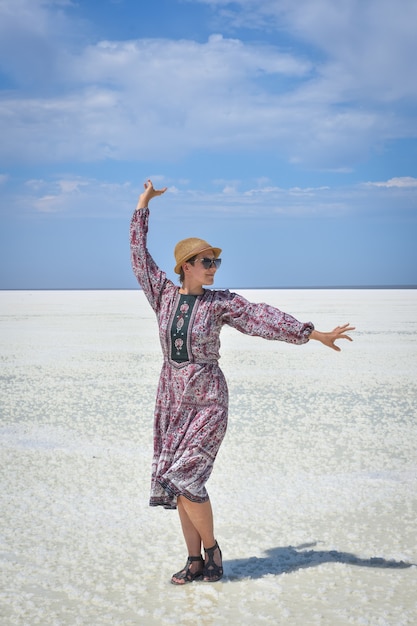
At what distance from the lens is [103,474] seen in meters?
5.65

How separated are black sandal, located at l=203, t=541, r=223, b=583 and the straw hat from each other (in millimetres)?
1357

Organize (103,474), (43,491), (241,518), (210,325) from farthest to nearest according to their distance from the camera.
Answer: (103,474) < (43,491) < (241,518) < (210,325)

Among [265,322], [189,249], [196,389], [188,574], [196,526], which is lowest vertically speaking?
[188,574]

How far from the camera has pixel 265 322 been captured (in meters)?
3.56

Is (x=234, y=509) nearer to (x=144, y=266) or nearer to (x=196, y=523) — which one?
(x=196, y=523)

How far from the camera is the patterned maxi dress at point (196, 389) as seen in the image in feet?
11.5

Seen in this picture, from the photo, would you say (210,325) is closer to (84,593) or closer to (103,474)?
(84,593)

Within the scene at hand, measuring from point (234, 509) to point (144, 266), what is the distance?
1.90 meters

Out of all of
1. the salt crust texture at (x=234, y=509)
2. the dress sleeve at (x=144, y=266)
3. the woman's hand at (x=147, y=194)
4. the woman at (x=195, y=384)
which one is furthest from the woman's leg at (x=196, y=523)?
the woman's hand at (x=147, y=194)

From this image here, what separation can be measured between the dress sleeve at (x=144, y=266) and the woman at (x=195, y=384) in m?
0.05

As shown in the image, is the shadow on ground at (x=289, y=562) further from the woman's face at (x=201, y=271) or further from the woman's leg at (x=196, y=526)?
the woman's face at (x=201, y=271)

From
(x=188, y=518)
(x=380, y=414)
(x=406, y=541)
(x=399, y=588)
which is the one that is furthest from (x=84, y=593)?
→ (x=380, y=414)

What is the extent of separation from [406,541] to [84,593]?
71.4 inches

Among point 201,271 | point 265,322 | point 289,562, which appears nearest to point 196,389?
point 265,322
